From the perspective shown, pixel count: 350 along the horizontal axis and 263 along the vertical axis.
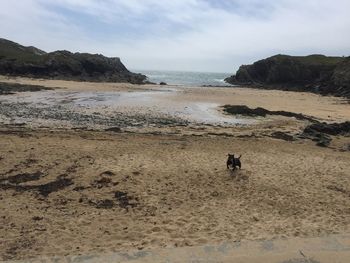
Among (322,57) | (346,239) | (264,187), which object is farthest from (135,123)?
(322,57)

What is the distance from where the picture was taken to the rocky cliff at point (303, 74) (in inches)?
2687

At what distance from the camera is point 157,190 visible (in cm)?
1223

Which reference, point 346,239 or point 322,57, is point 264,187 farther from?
point 322,57

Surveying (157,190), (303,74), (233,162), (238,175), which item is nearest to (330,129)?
(233,162)

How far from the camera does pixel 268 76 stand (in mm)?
94062

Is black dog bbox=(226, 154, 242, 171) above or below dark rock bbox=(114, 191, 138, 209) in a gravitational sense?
above

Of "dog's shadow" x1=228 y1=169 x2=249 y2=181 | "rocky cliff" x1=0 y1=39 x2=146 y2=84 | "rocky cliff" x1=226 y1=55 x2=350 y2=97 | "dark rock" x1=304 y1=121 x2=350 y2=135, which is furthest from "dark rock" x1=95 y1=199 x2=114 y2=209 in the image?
"rocky cliff" x1=0 y1=39 x2=146 y2=84

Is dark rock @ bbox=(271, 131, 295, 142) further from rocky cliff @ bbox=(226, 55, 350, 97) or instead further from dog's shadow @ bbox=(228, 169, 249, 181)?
rocky cliff @ bbox=(226, 55, 350, 97)

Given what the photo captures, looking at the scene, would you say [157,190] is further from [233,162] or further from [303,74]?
[303,74]

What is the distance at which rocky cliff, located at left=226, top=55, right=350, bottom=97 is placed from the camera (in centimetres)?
6825

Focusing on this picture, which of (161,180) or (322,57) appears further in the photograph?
(322,57)

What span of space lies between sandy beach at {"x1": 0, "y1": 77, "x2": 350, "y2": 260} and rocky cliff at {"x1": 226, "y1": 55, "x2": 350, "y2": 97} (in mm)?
46400

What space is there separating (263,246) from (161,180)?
5.85 m

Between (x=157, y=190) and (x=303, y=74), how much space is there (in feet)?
253
